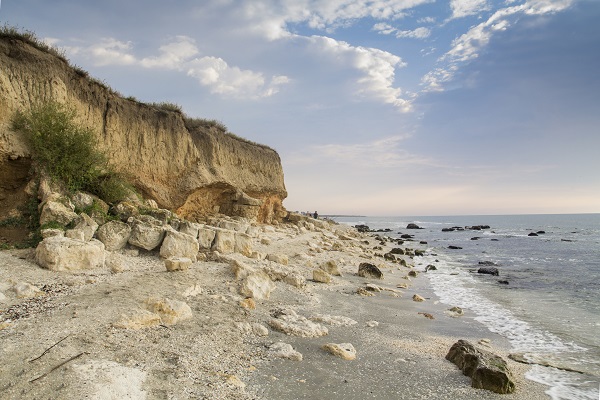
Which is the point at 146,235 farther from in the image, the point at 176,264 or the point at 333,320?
the point at 333,320

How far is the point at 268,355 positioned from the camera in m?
4.64

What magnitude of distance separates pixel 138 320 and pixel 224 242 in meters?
5.39

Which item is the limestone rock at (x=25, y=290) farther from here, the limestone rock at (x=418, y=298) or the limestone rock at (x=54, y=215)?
the limestone rock at (x=418, y=298)

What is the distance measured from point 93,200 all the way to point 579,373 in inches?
436

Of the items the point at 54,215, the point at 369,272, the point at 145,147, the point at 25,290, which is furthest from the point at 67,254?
the point at 145,147

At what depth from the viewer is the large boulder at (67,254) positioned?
6.28 meters

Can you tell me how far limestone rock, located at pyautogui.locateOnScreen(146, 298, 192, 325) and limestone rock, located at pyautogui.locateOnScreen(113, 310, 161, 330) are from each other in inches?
7.3

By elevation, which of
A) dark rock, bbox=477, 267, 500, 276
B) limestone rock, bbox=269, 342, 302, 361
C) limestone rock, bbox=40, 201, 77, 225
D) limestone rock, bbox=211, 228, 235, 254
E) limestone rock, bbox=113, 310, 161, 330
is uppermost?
limestone rock, bbox=40, 201, 77, 225

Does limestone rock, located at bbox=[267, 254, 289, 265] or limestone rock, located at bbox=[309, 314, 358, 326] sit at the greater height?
limestone rock, located at bbox=[267, 254, 289, 265]

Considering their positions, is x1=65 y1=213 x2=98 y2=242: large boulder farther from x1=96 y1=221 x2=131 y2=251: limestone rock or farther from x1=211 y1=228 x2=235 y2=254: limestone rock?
x1=211 y1=228 x2=235 y2=254: limestone rock

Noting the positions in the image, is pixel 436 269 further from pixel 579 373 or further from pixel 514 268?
pixel 579 373

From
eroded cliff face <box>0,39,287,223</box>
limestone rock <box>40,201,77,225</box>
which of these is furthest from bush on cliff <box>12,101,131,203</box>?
limestone rock <box>40,201,77,225</box>

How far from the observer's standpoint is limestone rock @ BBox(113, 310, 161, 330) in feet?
14.5

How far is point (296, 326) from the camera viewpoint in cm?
568
